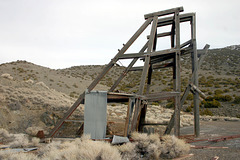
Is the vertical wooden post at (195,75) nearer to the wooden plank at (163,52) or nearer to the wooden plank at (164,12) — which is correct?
the wooden plank at (164,12)

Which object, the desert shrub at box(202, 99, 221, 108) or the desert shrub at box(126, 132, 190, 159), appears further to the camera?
the desert shrub at box(202, 99, 221, 108)

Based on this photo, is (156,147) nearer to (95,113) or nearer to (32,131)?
(95,113)

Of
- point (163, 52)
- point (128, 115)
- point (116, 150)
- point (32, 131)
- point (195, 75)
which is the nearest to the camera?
point (116, 150)

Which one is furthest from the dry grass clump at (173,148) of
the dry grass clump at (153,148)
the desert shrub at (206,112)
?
the desert shrub at (206,112)

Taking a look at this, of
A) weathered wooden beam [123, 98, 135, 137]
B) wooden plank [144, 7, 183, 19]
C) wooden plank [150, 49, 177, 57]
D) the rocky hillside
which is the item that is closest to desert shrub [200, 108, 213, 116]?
the rocky hillside

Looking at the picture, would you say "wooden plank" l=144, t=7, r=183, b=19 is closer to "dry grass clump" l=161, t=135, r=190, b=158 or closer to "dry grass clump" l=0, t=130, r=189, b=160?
"dry grass clump" l=0, t=130, r=189, b=160

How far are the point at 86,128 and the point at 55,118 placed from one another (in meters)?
5.84

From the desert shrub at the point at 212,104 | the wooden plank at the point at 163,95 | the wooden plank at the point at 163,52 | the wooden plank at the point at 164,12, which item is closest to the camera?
the wooden plank at the point at 163,95

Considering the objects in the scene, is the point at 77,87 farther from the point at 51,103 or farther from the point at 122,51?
the point at 122,51

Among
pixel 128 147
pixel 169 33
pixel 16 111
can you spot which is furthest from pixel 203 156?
pixel 16 111

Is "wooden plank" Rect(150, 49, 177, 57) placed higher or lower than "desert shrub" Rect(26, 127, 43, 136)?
higher

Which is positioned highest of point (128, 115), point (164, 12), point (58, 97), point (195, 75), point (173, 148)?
point (164, 12)

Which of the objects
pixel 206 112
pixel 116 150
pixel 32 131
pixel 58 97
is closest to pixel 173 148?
pixel 116 150

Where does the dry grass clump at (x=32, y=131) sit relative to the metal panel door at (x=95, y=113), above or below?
below
